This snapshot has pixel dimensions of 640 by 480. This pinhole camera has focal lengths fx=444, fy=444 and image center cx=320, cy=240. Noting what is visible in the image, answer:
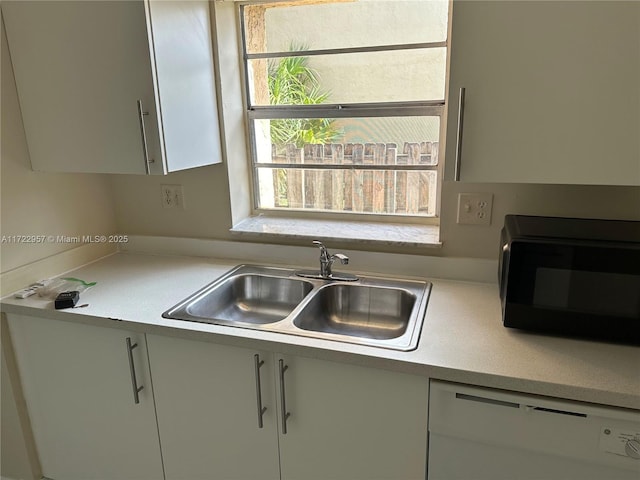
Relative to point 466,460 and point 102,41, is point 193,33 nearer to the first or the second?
point 102,41

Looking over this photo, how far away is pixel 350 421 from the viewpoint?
4.15 feet

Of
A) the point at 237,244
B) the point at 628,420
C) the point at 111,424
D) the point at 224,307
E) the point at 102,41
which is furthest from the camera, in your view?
the point at 237,244

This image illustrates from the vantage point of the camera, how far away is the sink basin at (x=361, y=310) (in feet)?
5.24

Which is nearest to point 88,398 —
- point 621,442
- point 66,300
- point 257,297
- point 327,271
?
point 66,300

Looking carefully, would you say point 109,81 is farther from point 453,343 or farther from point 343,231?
point 453,343

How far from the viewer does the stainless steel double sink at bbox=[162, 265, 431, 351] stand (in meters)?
1.53

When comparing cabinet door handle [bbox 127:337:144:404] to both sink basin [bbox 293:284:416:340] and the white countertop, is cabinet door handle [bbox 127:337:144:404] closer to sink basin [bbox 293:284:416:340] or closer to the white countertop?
the white countertop

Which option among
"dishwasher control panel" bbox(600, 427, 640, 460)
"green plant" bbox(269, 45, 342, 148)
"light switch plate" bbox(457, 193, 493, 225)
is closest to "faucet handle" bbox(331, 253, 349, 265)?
"light switch plate" bbox(457, 193, 493, 225)

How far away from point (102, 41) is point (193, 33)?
0.32 metres

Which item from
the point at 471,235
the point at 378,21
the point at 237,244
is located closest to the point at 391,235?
the point at 471,235

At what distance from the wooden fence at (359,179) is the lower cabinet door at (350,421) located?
2.86ft

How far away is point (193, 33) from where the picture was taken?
1624 mm

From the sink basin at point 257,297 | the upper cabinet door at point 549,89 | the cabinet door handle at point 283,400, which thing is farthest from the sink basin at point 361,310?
the upper cabinet door at point 549,89

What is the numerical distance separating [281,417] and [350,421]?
0.70 ft
